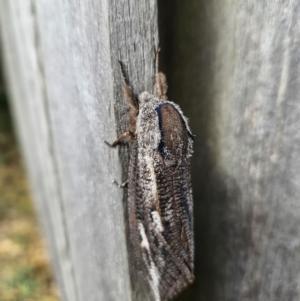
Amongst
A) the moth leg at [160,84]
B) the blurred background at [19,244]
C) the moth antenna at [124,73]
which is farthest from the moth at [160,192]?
the blurred background at [19,244]

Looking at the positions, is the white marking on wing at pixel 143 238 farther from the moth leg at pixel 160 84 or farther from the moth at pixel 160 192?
the moth leg at pixel 160 84

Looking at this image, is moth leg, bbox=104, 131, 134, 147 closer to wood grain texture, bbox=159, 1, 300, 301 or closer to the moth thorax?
the moth thorax

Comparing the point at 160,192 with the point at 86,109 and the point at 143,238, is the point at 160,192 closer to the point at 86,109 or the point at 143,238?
the point at 143,238

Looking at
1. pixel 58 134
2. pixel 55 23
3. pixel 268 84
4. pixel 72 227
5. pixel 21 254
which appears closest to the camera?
pixel 268 84

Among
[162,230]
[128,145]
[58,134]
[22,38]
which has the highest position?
[22,38]

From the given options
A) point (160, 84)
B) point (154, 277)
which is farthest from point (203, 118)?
point (154, 277)

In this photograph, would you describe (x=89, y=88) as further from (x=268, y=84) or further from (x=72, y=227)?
(x=72, y=227)

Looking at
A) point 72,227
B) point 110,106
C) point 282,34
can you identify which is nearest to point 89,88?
point 110,106
